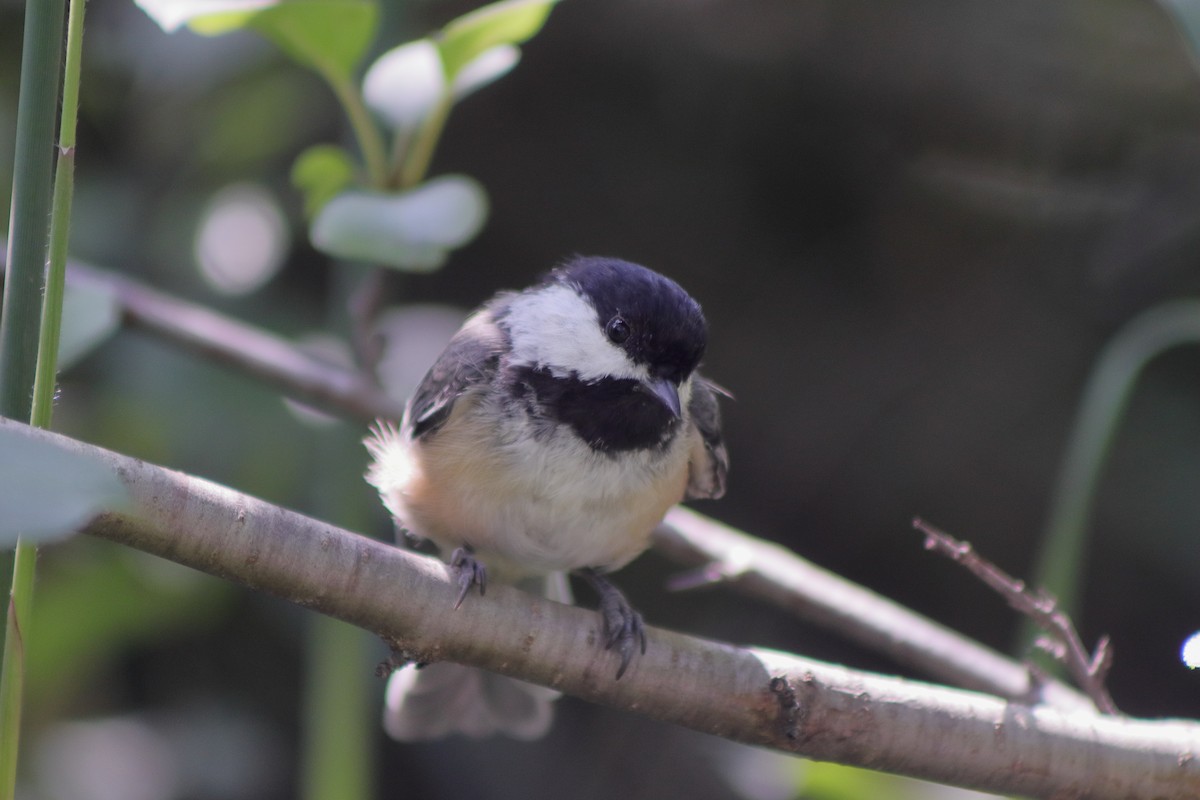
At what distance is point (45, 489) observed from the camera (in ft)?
2.09

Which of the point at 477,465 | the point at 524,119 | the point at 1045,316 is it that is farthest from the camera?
the point at 524,119

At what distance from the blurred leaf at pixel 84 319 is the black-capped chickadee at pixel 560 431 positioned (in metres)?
0.57

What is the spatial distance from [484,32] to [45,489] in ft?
4.14

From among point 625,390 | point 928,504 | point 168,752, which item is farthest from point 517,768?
point 625,390

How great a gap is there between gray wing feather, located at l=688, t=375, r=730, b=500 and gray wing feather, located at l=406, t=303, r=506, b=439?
43 cm

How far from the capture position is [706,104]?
3229 mm

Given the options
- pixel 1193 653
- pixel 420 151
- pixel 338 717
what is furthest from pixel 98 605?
pixel 1193 653

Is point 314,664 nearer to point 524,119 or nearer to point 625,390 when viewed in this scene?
point 625,390

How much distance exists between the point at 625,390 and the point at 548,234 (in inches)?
60.0

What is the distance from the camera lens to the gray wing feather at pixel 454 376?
6.67ft

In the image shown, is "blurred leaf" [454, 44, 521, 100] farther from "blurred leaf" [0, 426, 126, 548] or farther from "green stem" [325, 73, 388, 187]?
"blurred leaf" [0, 426, 126, 548]

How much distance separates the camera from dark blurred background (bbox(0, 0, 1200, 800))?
279cm

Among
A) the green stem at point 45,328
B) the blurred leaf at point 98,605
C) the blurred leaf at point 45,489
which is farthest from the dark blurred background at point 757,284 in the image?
the blurred leaf at point 45,489

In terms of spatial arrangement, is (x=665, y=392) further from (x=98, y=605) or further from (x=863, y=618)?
(x=98, y=605)
